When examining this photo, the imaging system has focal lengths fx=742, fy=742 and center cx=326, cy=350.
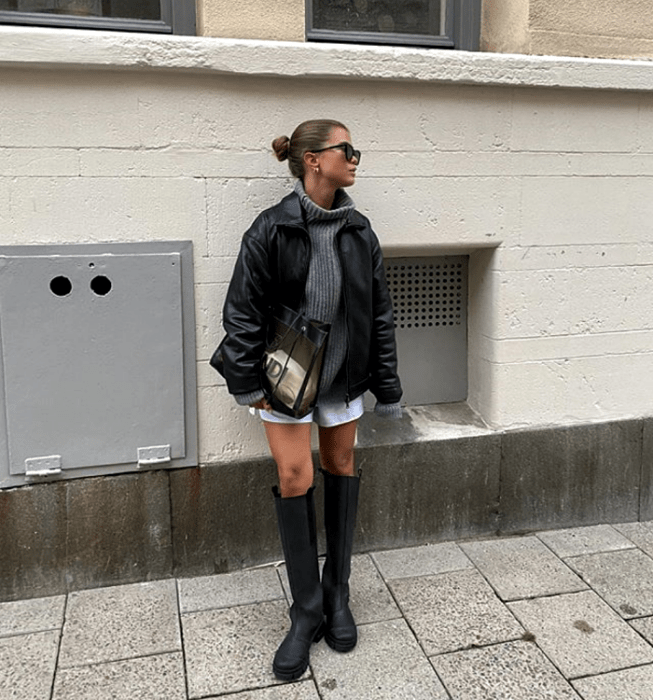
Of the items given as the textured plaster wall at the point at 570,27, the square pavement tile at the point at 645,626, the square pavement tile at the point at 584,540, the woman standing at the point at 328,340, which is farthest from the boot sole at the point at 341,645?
the textured plaster wall at the point at 570,27

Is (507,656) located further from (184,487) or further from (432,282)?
(432,282)

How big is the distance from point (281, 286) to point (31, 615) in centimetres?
184

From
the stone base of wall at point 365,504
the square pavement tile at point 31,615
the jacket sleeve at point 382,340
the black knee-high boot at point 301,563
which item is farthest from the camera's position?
the stone base of wall at point 365,504

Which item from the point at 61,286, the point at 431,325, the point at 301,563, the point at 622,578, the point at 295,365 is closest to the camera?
the point at 295,365

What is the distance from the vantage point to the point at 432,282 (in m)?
4.01

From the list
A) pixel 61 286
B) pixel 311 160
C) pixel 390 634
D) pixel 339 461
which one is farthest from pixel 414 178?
pixel 390 634

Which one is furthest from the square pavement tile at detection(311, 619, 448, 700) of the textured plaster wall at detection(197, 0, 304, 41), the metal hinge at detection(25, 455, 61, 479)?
the textured plaster wall at detection(197, 0, 304, 41)

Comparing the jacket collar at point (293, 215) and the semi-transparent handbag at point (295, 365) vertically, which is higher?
the jacket collar at point (293, 215)

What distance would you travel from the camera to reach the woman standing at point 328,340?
278cm

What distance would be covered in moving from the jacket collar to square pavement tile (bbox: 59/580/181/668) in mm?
1756

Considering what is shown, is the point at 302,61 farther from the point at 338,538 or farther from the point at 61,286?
the point at 338,538

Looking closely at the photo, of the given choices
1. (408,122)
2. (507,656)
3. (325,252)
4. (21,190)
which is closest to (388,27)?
(408,122)

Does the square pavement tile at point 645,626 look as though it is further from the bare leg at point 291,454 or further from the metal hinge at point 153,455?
the metal hinge at point 153,455

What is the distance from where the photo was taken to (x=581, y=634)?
3090 mm
